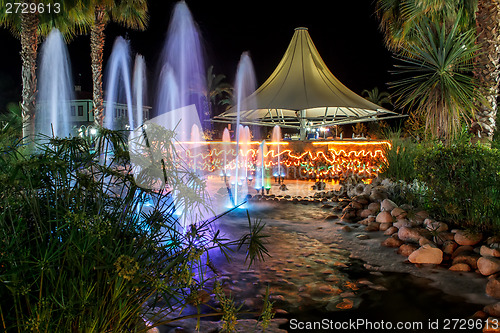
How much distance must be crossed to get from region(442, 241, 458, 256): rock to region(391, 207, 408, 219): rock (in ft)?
4.75

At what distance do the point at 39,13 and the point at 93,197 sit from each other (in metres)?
12.4

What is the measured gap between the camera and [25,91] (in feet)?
39.8

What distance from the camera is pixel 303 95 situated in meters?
13.3

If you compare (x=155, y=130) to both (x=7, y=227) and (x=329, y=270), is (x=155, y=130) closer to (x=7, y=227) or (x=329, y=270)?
(x=7, y=227)

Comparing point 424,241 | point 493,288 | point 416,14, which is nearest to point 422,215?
point 424,241

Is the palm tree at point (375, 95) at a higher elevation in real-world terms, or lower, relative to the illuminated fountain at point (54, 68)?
higher

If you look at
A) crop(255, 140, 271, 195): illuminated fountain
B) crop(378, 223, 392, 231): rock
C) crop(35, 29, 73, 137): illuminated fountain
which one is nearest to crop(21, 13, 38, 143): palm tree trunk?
crop(35, 29, 73, 137): illuminated fountain

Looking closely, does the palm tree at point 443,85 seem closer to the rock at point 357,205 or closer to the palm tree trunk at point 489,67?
the palm tree trunk at point 489,67

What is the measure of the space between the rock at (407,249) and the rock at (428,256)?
29cm

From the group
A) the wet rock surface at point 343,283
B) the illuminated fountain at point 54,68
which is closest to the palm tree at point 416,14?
the wet rock surface at point 343,283

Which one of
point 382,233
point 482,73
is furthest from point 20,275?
point 482,73

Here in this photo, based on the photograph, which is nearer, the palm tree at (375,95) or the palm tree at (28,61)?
the palm tree at (28,61)

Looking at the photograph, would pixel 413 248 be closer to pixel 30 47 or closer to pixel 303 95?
pixel 303 95

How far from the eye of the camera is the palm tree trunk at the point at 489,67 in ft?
27.2
